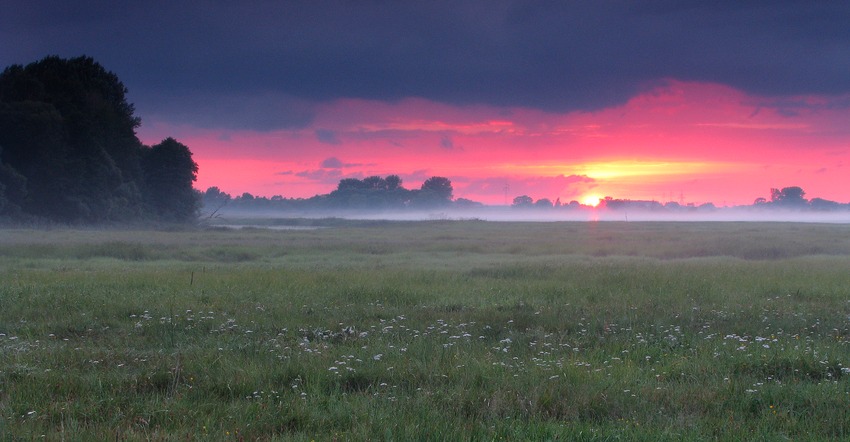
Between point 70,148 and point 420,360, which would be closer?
point 420,360

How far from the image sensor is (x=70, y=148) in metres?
68.0

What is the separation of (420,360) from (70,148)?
225 feet

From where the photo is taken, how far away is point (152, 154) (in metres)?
88.4

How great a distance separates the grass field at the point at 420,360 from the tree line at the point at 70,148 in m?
49.8

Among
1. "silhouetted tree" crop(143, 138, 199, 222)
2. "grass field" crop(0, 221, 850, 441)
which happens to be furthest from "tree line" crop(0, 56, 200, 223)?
"grass field" crop(0, 221, 850, 441)

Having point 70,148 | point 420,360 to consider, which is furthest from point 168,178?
point 420,360

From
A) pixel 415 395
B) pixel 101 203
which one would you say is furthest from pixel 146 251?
pixel 101 203

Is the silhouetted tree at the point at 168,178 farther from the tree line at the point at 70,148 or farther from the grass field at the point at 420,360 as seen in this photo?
the grass field at the point at 420,360

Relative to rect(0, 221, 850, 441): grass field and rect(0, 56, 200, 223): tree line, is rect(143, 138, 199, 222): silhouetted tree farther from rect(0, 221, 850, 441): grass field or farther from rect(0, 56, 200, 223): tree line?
rect(0, 221, 850, 441): grass field

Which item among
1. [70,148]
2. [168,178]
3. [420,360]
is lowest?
[420,360]

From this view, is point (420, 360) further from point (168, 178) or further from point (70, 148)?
point (168, 178)

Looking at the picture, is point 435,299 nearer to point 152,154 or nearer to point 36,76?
point 36,76

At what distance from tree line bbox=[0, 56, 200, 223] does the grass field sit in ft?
163

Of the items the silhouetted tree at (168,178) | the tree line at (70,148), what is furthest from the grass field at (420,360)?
the silhouetted tree at (168,178)
